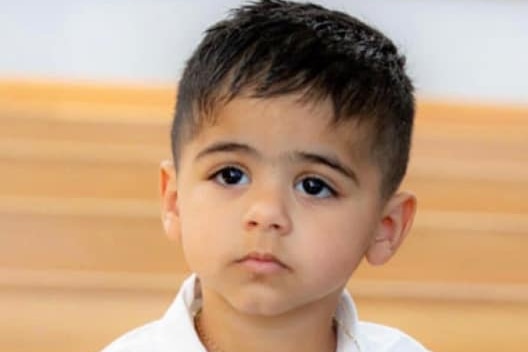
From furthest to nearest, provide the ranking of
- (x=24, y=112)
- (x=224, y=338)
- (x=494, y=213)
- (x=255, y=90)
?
(x=24, y=112) → (x=494, y=213) → (x=224, y=338) → (x=255, y=90)

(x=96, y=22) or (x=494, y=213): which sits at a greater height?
(x=96, y=22)

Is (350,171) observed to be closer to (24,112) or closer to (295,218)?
(295,218)

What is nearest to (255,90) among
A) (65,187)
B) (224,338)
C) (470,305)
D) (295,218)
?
(295,218)

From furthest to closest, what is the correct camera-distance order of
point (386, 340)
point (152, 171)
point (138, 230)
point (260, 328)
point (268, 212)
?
point (152, 171), point (138, 230), point (386, 340), point (260, 328), point (268, 212)

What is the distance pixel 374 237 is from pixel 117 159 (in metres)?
1.53

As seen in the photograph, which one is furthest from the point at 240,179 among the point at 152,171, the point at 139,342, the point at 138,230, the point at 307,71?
the point at 152,171

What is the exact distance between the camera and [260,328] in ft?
4.31

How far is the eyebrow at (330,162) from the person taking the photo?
1.24 meters

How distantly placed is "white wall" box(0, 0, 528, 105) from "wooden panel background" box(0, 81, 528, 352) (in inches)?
2.5

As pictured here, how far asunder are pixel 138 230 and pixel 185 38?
0.87 metres

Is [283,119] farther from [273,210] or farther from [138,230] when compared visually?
[138,230]

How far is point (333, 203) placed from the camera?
127 cm

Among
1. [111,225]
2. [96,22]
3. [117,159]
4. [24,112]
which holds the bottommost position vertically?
[111,225]

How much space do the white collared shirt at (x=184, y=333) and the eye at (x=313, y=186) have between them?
0.59 feet
